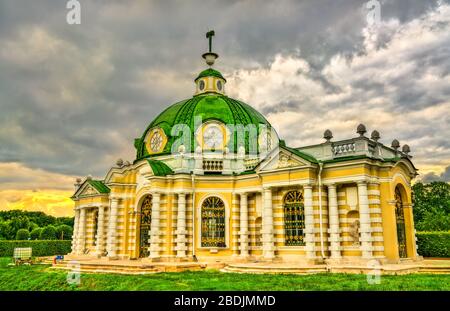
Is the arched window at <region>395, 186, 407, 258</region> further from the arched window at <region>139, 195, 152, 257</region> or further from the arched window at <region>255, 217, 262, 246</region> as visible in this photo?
the arched window at <region>139, 195, 152, 257</region>

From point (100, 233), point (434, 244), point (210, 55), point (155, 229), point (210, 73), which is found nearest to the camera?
point (155, 229)

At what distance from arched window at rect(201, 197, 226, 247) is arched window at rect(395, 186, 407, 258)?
9977mm

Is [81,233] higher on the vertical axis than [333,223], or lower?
lower

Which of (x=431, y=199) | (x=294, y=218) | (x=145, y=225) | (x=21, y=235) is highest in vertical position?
(x=431, y=199)

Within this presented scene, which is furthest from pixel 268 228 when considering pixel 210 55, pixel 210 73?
pixel 210 55

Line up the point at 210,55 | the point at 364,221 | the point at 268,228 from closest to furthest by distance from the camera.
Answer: the point at 364,221, the point at 268,228, the point at 210,55

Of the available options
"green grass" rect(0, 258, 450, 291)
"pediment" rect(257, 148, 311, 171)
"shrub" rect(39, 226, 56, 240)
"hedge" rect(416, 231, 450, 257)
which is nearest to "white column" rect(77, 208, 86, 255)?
"green grass" rect(0, 258, 450, 291)

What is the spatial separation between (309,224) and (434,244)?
1209cm

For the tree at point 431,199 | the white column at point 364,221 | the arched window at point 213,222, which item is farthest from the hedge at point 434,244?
the tree at point 431,199

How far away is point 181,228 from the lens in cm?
2384

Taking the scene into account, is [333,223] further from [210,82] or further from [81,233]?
[81,233]

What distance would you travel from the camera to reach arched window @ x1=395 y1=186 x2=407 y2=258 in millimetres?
21281

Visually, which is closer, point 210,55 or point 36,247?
point 210,55
